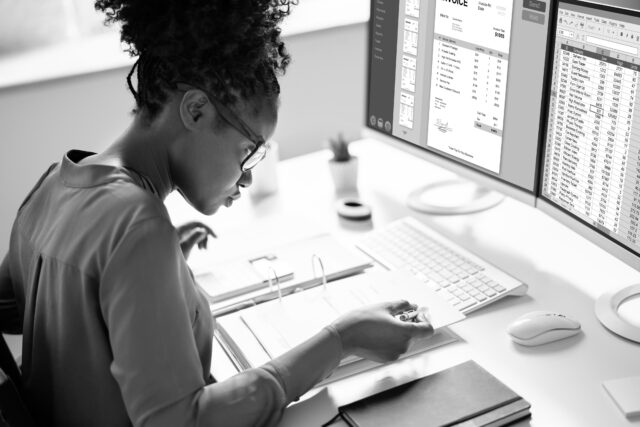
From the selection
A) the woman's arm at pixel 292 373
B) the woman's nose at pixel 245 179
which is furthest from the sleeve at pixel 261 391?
the woman's nose at pixel 245 179

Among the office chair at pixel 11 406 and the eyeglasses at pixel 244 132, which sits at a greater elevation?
the eyeglasses at pixel 244 132

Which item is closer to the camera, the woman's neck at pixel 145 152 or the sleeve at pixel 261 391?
the sleeve at pixel 261 391

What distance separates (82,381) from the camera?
42.8 inches

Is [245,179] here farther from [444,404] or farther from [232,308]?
[444,404]

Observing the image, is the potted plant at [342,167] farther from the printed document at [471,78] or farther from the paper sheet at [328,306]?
the paper sheet at [328,306]

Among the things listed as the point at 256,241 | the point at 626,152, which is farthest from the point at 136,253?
the point at 626,152

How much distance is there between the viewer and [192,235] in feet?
5.17

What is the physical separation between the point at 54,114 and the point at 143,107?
128cm

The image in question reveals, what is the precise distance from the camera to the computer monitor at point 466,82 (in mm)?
1462

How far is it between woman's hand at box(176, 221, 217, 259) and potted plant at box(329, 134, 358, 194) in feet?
1.31

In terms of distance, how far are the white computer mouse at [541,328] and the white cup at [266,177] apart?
0.77 meters

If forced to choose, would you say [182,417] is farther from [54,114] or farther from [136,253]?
[54,114]

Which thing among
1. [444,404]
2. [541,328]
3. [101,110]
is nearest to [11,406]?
[444,404]

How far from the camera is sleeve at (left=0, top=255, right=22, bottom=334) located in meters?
1.28
